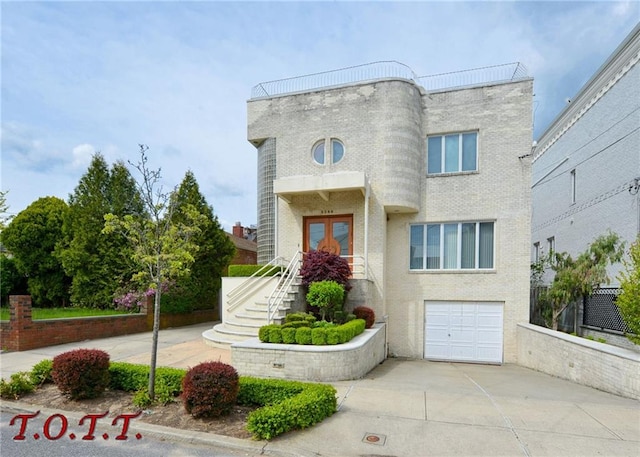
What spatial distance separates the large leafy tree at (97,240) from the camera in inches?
539

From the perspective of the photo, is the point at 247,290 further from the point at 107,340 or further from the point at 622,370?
the point at 622,370

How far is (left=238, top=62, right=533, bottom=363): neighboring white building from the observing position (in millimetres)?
11555

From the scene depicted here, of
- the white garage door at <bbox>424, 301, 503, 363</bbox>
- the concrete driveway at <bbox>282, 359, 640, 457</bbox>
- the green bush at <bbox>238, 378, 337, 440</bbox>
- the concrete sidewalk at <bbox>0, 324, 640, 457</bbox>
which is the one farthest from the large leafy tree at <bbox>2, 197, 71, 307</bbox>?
the white garage door at <bbox>424, 301, 503, 363</bbox>

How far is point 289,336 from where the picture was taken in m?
7.51

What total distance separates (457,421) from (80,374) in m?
5.86

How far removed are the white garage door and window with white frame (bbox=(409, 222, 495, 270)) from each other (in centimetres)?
132

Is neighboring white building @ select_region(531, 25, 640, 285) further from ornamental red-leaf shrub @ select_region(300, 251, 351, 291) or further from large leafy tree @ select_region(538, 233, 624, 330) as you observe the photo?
ornamental red-leaf shrub @ select_region(300, 251, 351, 291)

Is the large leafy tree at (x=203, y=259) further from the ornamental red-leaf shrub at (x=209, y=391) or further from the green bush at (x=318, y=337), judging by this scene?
the ornamental red-leaf shrub at (x=209, y=391)

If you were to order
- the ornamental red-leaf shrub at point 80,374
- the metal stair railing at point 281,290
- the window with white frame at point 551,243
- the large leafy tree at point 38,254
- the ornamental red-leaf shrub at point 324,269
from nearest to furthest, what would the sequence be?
the ornamental red-leaf shrub at point 80,374
the metal stair railing at point 281,290
the ornamental red-leaf shrub at point 324,269
the large leafy tree at point 38,254
the window with white frame at point 551,243

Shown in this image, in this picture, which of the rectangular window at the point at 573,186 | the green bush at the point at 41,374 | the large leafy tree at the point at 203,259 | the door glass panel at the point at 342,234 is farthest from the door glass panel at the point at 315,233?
the rectangular window at the point at 573,186

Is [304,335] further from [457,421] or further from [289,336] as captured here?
[457,421]

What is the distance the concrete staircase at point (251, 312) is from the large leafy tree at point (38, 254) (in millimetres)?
9614

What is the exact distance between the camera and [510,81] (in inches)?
459

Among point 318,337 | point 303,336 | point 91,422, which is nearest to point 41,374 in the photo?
point 91,422
